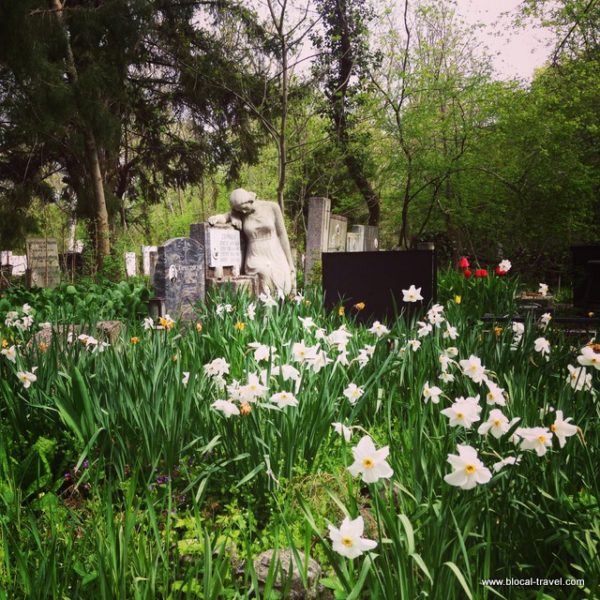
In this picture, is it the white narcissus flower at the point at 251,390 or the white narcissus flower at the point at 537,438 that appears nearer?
the white narcissus flower at the point at 537,438

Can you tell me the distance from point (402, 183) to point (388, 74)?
8.73 feet

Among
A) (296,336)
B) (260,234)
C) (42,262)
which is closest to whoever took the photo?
(296,336)

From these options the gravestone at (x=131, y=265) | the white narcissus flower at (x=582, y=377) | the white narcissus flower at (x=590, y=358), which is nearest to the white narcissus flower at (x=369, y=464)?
the white narcissus flower at (x=590, y=358)

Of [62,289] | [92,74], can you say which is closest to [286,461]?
[62,289]

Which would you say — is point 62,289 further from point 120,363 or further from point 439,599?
point 439,599

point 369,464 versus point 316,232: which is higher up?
point 316,232

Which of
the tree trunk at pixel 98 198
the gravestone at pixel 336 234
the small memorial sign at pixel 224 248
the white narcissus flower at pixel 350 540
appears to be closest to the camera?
the white narcissus flower at pixel 350 540

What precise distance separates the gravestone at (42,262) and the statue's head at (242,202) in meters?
5.55

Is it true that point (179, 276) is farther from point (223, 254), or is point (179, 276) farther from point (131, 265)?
point (131, 265)

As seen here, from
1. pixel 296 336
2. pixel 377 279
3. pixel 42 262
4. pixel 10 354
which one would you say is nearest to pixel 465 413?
pixel 296 336

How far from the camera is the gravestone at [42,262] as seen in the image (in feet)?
35.7

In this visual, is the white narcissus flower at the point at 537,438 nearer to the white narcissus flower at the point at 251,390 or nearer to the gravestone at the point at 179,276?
the white narcissus flower at the point at 251,390

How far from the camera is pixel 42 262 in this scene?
11.1m

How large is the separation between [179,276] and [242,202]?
155 cm
